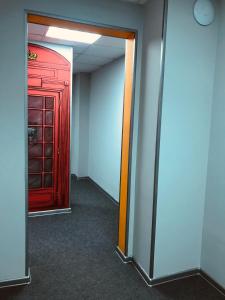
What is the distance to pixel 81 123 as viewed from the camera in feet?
20.0

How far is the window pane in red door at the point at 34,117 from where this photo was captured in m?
3.80

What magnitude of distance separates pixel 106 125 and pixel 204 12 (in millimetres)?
3077

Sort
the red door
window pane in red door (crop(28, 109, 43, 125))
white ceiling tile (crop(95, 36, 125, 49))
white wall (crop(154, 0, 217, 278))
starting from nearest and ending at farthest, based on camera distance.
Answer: white wall (crop(154, 0, 217, 278)) → white ceiling tile (crop(95, 36, 125, 49)) → the red door → window pane in red door (crop(28, 109, 43, 125))

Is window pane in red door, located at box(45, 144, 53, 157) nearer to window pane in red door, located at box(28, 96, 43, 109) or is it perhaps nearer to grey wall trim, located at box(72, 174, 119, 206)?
window pane in red door, located at box(28, 96, 43, 109)

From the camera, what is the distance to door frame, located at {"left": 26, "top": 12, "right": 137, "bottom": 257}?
225cm

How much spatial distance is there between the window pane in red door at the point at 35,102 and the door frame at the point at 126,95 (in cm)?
166

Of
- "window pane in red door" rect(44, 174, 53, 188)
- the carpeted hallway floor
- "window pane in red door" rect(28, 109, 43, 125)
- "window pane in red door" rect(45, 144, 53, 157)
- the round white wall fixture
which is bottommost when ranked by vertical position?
the carpeted hallway floor

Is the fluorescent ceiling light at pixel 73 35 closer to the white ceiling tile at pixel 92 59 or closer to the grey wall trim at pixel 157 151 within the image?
the white ceiling tile at pixel 92 59

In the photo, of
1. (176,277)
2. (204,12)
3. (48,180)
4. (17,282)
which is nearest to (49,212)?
(48,180)

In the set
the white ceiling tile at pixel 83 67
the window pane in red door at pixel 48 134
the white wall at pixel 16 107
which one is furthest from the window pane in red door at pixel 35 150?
the white ceiling tile at pixel 83 67

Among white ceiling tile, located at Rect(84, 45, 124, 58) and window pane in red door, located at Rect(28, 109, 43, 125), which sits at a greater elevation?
white ceiling tile, located at Rect(84, 45, 124, 58)

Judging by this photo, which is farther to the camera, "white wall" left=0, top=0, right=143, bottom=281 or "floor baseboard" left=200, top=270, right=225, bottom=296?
"floor baseboard" left=200, top=270, right=225, bottom=296

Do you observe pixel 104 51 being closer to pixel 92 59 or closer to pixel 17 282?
pixel 92 59

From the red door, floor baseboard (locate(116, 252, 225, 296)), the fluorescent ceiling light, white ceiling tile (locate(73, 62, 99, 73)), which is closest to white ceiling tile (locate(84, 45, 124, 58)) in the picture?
the fluorescent ceiling light
